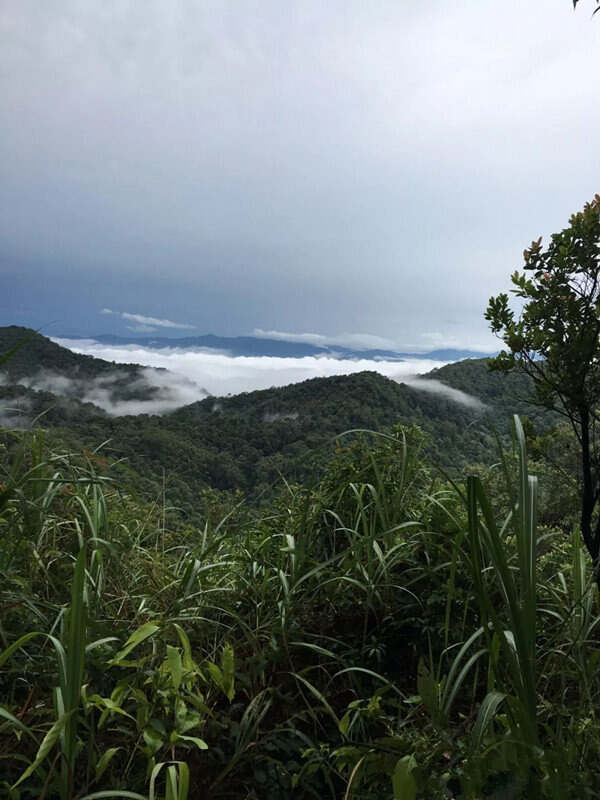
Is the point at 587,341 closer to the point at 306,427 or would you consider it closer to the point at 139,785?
the point at 139,785

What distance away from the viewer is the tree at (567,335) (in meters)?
2.06

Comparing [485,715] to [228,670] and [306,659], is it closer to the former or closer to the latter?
[228,670]

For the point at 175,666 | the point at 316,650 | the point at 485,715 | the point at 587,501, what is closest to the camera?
the point at 485,715

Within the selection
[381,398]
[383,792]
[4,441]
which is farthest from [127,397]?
[383,792]

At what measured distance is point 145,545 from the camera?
218cm

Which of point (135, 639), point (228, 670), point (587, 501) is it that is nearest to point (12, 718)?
point (135, 639)

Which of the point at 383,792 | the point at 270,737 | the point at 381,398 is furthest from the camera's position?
the point at 381,398

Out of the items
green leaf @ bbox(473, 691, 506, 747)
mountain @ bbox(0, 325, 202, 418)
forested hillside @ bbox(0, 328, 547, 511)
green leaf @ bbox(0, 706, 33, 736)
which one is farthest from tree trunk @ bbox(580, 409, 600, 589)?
mountain @ bbox(0, 325, 202, 418)

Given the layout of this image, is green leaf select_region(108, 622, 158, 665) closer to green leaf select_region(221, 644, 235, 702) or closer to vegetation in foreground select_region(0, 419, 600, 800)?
vegetation in foreground select_region(0, 419, 600, 800)

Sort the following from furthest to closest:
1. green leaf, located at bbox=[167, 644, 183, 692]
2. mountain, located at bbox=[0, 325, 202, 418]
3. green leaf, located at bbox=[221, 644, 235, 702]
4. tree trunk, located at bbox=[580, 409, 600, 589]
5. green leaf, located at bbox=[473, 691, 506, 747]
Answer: mountain, located at bbox=[0, 325, 202, 418] < tree trunk, located at bbox=[580, 409, 600, 589] < green leaf, located at bbox=[221, 644, 235, 702] < green leaf, located at bbox=[167, 644, 183, 692] < green leaf, located at bbox=[473, 691, 506, 747]

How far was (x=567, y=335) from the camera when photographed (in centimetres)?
217

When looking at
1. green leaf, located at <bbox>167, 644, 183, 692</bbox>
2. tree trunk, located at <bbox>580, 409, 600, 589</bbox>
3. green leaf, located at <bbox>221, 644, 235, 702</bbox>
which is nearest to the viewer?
green leaf, located at <bbox>167, 644, 183, 692</bbox>

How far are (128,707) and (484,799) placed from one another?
0.70 metres

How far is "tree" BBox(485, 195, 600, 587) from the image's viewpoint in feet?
6.75
